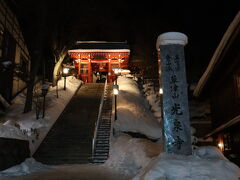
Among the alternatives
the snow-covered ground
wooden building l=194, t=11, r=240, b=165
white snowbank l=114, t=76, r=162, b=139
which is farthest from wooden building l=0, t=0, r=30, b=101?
wooden building l=194, t=11, r=240, b=165

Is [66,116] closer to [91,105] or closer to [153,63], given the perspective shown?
[91,105]

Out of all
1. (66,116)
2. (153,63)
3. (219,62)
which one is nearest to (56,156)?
(66,116)

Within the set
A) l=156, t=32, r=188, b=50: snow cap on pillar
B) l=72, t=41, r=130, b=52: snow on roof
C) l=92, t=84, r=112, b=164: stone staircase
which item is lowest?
l=92, t=84, r=112, b=164: stone staircase

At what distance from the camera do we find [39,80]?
3078 centimetres

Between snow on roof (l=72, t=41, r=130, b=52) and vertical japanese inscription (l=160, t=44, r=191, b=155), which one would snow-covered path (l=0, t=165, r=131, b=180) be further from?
snow on roof (l=72, t=41, r=130, b=52)

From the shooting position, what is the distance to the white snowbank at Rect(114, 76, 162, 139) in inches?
692

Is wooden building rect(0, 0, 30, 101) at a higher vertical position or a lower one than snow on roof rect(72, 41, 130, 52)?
lower

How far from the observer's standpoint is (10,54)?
22.7m

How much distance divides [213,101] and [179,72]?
8.76 meters

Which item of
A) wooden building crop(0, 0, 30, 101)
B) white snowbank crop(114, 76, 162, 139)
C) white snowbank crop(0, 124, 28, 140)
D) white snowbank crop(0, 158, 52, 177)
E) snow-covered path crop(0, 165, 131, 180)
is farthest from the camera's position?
wooden building crop(0, 0, 30, 101)

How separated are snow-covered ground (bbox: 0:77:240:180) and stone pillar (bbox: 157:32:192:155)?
0.52m

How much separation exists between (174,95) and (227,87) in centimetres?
650

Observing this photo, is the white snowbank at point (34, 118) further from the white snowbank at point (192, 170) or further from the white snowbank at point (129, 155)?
the white snowbank at point (192, 170)

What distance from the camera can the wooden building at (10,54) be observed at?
20977 mm
